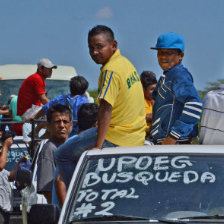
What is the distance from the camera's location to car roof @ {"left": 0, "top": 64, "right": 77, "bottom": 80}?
19250 mm

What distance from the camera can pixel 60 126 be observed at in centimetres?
950

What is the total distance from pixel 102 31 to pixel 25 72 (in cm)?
1283

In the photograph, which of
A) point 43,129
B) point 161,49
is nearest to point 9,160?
point 43,129

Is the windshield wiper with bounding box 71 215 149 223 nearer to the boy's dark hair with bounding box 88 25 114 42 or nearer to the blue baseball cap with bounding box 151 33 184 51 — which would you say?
the boy's dark hair with bounding box 88 25 114 42

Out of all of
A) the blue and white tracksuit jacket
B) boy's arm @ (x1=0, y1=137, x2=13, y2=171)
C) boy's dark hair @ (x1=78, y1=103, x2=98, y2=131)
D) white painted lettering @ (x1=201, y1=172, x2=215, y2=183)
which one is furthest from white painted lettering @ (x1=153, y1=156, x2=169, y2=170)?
boy's arm @ (x1=0, y1=137, x2=13, y2=171)


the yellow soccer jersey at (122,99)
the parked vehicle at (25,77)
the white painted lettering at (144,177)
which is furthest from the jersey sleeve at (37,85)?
the white painted lettering at (144,177)

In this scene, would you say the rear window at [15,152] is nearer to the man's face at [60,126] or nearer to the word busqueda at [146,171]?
the man's face at [60,126]

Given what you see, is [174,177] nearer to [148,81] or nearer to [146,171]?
[146,171]

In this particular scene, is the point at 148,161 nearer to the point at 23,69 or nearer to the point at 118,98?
the point at 118,98

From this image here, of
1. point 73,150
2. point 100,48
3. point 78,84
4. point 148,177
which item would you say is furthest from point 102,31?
point 78,84

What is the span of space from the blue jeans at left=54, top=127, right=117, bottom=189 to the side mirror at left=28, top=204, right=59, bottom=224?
1.63 m

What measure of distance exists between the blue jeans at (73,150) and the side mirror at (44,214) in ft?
5.35

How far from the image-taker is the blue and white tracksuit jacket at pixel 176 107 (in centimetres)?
732

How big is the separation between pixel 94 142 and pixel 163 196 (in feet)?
5.28
